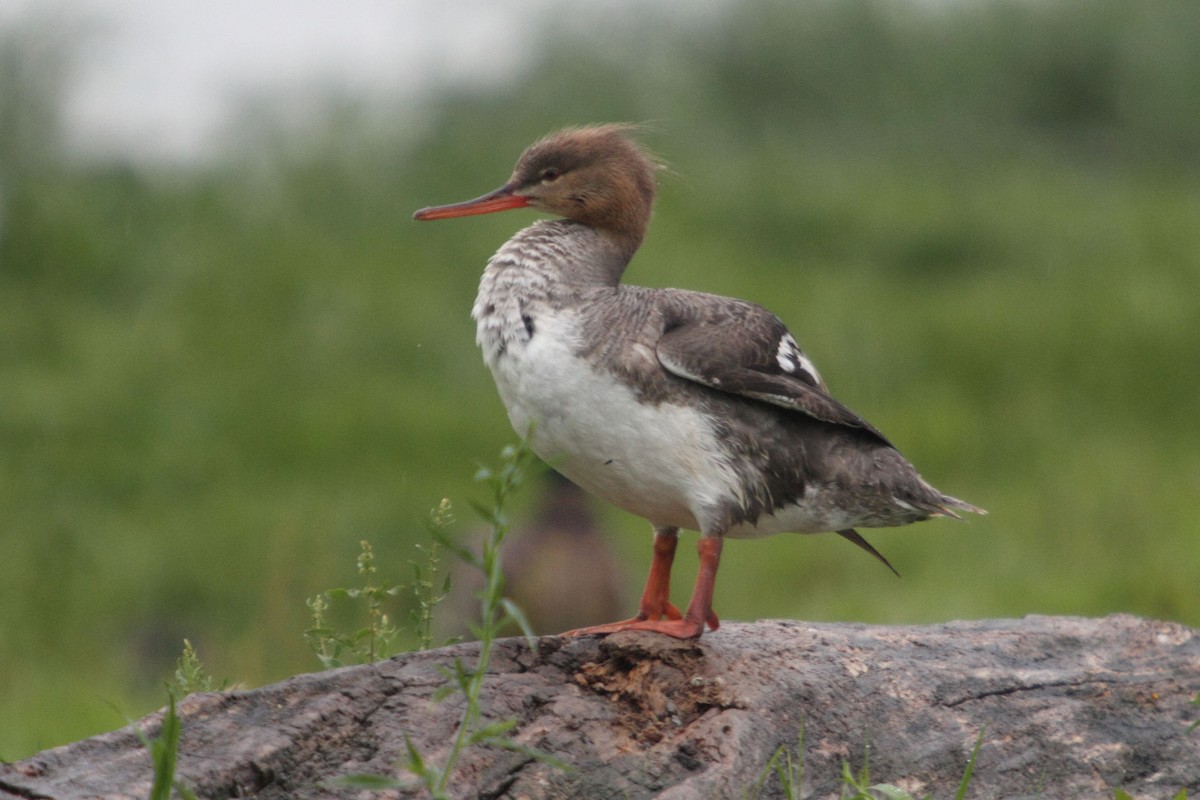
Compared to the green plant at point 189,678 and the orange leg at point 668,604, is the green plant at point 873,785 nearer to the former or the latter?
the orange leg at point 668,604

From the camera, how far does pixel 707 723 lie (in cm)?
424

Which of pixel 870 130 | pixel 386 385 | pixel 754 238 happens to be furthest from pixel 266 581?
pixel 870 130

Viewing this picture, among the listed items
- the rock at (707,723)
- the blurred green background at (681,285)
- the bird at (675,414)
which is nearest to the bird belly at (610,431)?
the bird at (675,414)

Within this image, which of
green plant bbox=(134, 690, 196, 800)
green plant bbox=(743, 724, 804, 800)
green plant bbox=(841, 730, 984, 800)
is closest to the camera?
green plant bbox=(134, 690, 196, 800)

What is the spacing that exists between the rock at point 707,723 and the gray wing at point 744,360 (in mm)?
657

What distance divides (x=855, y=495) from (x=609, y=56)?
8811 mm

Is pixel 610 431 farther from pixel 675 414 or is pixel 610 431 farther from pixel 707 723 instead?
pixel 707 723

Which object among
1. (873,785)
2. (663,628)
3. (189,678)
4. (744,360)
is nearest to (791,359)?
(744,360)

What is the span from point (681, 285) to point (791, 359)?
693cm

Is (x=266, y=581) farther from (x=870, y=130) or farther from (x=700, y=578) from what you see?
(x=870, y=130)

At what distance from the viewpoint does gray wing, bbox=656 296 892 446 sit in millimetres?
4793

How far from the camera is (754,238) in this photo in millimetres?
13359

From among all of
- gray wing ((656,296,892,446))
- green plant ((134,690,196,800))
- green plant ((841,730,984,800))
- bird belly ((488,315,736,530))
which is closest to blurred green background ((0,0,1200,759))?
gray wing ((656,296,892,446))

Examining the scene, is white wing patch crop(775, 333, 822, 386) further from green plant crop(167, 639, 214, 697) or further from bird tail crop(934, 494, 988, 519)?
green plant crop(167, 639, 214, 697)
